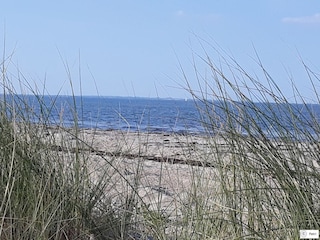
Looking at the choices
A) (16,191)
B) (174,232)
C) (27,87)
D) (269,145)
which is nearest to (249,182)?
(269,145)

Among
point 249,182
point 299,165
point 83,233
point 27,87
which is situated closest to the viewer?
point 299,165

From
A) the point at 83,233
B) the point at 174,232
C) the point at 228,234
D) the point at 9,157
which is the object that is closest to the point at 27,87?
the point at 9,157

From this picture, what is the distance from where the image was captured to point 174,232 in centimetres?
220

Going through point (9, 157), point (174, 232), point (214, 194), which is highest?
point (9, 157)

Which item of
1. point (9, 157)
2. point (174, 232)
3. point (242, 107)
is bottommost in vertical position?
point (174, 232)

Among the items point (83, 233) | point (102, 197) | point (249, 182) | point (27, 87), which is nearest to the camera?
point (249, 182)

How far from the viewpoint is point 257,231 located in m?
1.93

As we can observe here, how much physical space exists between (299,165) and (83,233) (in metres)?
0.85

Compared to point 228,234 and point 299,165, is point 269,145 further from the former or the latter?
point 228,234

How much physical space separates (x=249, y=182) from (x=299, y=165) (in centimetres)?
21

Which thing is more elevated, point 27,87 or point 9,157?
point 27,87

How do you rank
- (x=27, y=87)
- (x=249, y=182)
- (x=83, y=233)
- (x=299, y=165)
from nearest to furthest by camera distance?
(x=299, y=165) < (x=249, y=182) < (x=83, y=233) < (x=27, y=87)

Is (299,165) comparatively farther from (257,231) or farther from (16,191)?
(16,191)

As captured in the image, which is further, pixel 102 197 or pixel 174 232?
pixel 102 197
